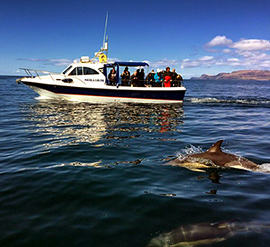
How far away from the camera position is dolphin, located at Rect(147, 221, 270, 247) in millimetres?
3029

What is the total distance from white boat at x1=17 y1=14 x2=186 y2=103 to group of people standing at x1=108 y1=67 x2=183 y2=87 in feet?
0.55

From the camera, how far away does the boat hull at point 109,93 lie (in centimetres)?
1784

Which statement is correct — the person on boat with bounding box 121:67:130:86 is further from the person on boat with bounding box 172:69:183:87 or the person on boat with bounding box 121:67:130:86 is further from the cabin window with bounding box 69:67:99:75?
the person on boat with bounding box 172:69:183:87

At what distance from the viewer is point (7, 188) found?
4594 mm

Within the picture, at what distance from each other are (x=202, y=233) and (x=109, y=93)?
15637 mm

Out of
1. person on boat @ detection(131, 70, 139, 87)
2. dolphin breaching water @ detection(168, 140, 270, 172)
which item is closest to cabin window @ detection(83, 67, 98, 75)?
person on boat @ detection(131, 70, 139, 87)

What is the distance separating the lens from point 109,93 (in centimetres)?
1798

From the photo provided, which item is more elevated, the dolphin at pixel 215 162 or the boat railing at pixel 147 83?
the boat railing at pixel 147 83

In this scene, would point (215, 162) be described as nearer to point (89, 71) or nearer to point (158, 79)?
point (158, 79)

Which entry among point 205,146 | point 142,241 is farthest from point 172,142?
point 142,241

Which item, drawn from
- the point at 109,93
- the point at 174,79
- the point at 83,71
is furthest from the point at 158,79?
the point at 83,71

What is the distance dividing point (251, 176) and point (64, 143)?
5804mm

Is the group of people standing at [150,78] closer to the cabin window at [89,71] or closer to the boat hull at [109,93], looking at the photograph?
the boat hull at [109,93]

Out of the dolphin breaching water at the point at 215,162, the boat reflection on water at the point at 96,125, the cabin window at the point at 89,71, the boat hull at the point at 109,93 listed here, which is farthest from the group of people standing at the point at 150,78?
the dolphin breaching water at the point at 215,162
